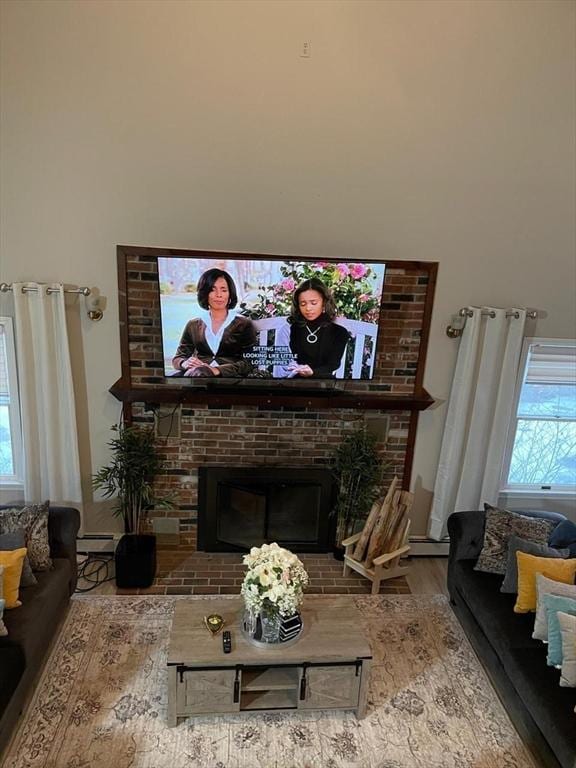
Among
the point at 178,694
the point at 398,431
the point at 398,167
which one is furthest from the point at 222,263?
the point at 178,694

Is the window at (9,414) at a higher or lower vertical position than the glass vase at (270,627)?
higher

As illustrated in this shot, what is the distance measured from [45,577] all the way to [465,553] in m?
2.75

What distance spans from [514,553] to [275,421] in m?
1.89

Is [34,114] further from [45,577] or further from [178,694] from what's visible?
[178,694]

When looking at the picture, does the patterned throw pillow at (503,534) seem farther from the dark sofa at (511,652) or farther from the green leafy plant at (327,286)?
the green leafy plant at (327,286)

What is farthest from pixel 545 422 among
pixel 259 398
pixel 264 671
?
pixel 264 671

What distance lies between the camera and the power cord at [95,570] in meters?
3.99

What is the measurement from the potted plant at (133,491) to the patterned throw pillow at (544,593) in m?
2.55

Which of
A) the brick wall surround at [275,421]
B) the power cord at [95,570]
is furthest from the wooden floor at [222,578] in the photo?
the brick wall surround at [275,421]

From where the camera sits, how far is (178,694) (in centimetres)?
275

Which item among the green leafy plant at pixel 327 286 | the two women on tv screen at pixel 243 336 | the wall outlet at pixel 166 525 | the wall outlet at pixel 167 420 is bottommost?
the wall outlet at pixel 166 525

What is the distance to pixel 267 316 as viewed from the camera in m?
3.78

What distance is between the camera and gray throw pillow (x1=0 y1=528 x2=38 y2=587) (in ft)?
10.6

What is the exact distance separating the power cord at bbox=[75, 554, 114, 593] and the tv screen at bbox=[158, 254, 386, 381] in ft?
5.26
